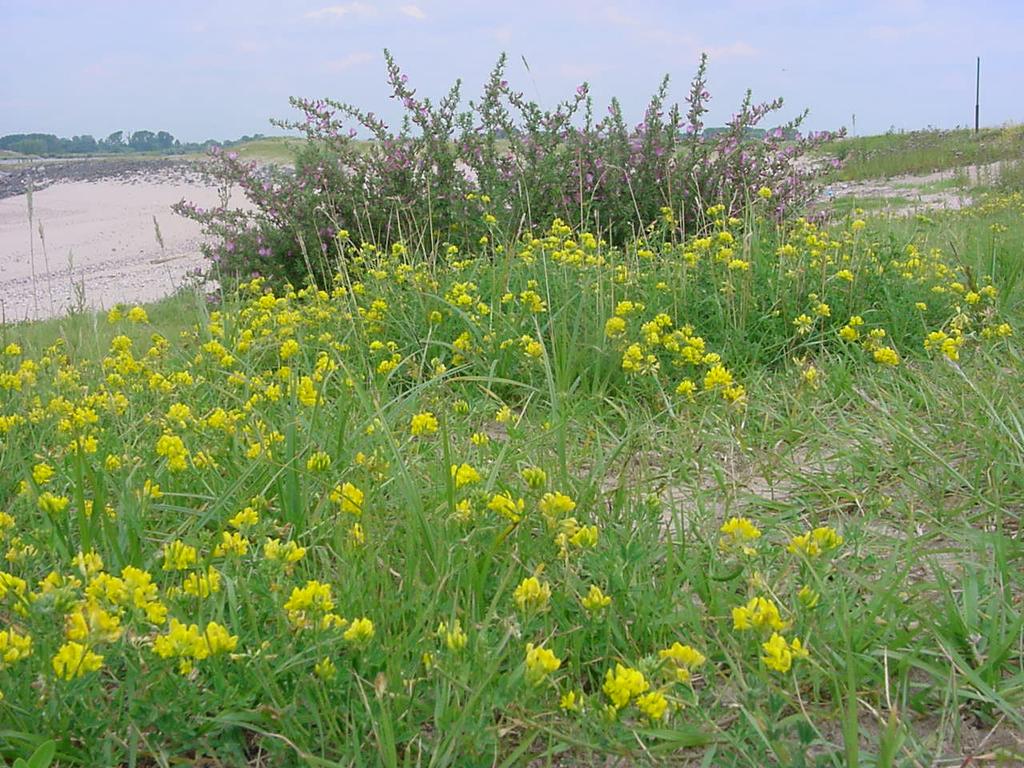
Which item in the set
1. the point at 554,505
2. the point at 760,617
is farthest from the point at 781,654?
the point at 554,505

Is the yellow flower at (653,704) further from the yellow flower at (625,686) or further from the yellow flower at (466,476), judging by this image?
the yellow flower at (466,476)

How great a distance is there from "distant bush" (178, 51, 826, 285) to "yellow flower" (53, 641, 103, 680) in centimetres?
475

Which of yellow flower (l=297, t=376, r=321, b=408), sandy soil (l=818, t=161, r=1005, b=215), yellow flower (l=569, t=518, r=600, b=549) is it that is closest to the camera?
yellow flower (l=569, t=518, r=600, b=549)

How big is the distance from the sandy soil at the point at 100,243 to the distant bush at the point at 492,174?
1036mm

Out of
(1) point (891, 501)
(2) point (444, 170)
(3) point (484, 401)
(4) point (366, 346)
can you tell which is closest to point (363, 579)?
(1) point (891, 501)

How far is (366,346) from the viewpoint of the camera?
3.58 metres

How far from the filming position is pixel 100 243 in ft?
64.1

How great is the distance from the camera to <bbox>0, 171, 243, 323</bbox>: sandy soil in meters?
12.2

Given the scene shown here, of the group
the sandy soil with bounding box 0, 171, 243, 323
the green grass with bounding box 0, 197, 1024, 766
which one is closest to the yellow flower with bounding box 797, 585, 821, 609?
the green grass with bounding box 0, 197, 1024, 766

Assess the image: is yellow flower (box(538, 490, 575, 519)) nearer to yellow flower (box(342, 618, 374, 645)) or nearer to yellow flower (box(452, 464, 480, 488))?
yellow flower (box(452, 464, 480, 488))

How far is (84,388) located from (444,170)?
12.5 ft

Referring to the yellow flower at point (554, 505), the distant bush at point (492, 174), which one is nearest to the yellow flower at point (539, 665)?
the yellow flower at point (554, 505)

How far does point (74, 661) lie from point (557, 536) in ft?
2.64

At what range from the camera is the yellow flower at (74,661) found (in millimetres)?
1281
